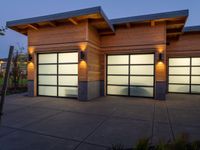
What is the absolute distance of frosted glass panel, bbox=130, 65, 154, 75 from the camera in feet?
30.8

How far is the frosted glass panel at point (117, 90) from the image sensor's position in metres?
9.99

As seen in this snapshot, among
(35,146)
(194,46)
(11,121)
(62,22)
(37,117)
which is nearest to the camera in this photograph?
(35,146)

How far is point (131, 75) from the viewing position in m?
9.81

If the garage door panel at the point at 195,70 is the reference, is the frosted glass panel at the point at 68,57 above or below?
above

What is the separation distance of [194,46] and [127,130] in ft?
32.4

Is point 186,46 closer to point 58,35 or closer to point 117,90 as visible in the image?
point 117,90

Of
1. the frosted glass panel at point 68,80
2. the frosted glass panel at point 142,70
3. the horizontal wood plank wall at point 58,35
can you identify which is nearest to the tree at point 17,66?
the horizontal wood plank wall at point 58,35

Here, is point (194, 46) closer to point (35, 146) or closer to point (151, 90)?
point (151, 90)

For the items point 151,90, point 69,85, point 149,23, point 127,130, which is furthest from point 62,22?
point 127,130

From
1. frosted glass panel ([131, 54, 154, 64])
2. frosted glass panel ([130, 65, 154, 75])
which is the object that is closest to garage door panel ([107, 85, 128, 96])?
frosted glass panel ([130, 65, 154, 75])

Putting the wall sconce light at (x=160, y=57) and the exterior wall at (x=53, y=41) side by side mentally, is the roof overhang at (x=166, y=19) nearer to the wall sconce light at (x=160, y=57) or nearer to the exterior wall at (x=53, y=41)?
the wall sconce light at (x=160, y=57)

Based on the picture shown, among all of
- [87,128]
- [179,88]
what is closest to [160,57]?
[179,88]

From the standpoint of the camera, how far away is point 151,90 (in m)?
9.40

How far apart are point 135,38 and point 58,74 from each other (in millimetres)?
5009
